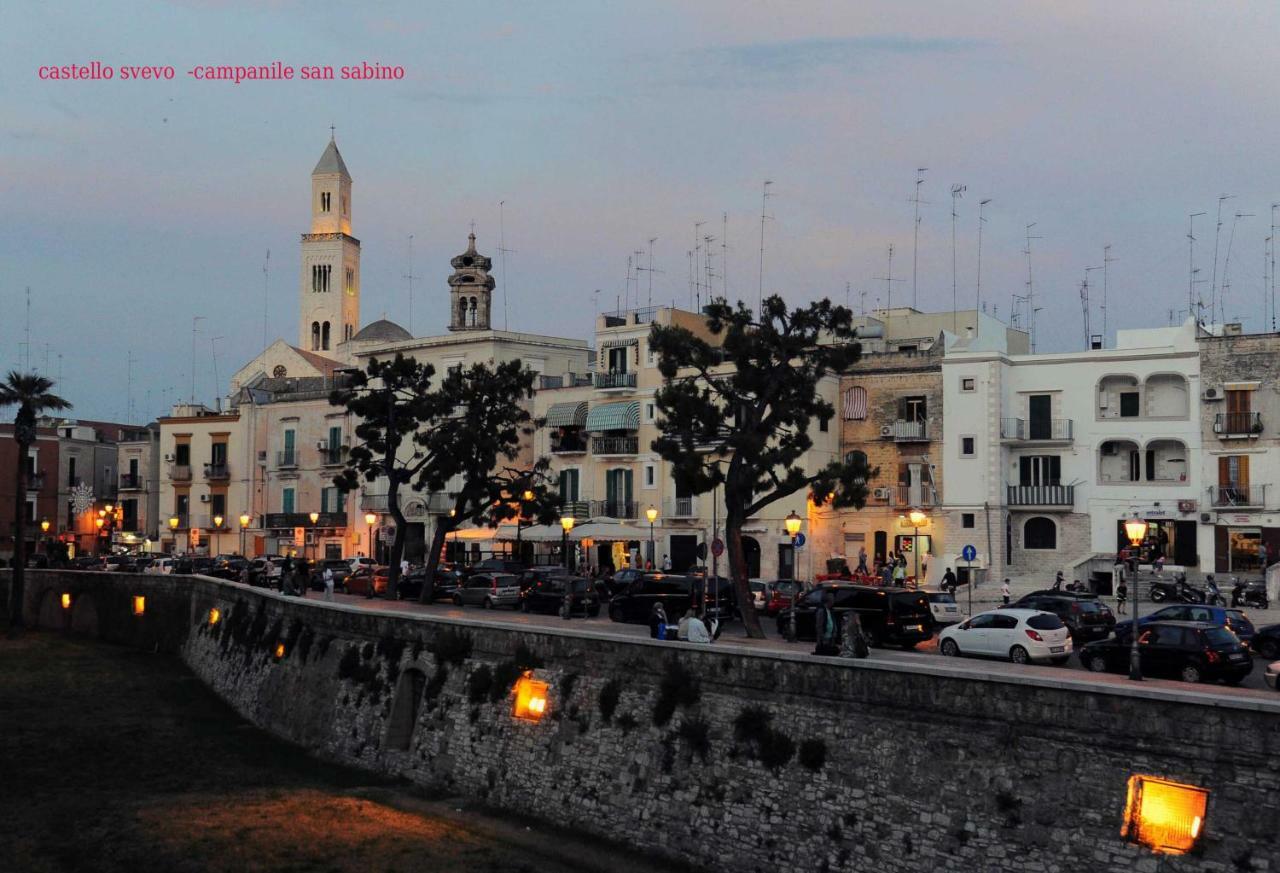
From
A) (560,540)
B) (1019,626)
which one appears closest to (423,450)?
(560,540)

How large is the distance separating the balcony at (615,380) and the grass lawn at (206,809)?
1063 inches

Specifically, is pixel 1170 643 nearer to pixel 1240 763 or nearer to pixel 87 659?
pixel 1240 763

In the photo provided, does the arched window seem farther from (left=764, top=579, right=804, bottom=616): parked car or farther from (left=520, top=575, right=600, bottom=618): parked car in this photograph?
(left=520, top=575, right=600, bottom=618): parked car

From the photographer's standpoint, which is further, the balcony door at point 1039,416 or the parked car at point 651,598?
the balcony door at point 1039,416

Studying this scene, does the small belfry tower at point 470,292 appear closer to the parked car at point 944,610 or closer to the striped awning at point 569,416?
the striped awning at point 569,416

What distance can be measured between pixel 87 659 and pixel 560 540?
20.5 metres

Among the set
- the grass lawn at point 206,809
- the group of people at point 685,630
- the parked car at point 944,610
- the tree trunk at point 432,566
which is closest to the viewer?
the grass lawn at point 206,809

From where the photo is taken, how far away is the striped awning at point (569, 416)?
6397 cm

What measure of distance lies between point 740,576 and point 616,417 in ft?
96.3

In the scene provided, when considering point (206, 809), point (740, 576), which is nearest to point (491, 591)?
point (740, 576)

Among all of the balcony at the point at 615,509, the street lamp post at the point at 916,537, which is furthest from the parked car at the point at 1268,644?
the balcony at the point at 615,509

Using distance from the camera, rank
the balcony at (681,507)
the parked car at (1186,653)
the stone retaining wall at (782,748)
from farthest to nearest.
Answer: the balcony at (681,507) → the parked car at (1186,653) → the stone retaining wall at (782,748)

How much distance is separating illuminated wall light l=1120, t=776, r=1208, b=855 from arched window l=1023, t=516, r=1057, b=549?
37421 millimetres

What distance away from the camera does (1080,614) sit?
34438 millimetres
